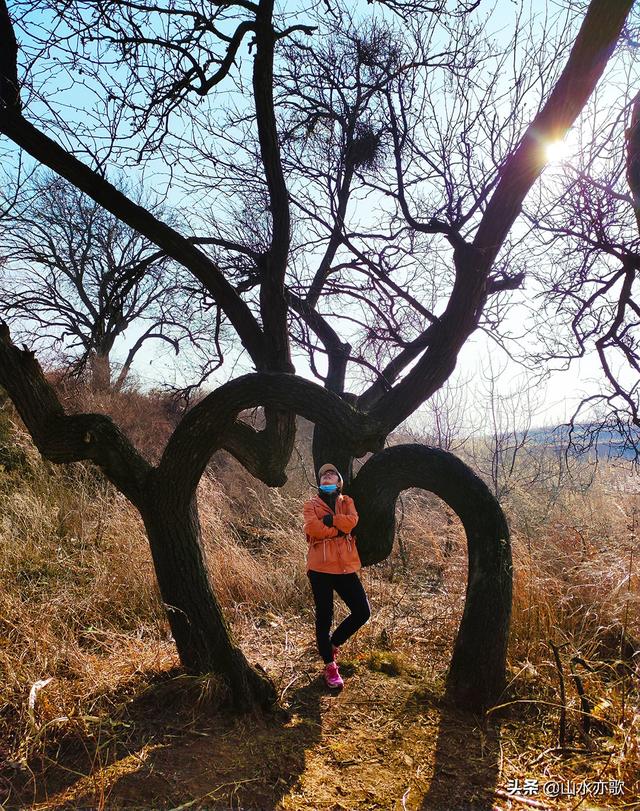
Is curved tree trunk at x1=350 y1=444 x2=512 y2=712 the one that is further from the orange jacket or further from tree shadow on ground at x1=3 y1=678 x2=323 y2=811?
tree shadow on ground at x1=3 y1=678 x2=323 y2=811

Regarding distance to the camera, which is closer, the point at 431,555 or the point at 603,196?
the point at 603,196

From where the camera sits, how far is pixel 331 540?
12.4ft

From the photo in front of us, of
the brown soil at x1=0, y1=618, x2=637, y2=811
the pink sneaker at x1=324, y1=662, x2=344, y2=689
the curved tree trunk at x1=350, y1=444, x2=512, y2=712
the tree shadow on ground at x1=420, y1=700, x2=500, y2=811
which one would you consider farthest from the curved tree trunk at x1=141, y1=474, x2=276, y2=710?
the curved tree trunk at x1=350, y1=444, x2=512, y2=712

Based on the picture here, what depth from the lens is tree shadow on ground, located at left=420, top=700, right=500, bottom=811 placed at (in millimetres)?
2660

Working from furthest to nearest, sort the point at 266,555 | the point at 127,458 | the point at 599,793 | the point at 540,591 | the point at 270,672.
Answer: the point at 266,555
the point at 540,591
the point at 270,672
the point at 127,458
the point at 599,793

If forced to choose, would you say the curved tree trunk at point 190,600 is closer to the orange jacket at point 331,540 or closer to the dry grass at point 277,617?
the dry grass at point 277,617

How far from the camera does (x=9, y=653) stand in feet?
11.3

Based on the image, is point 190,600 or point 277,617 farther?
point 277,617

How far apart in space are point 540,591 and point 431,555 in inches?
124

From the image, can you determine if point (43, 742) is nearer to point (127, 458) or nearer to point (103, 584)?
point (127, 458)

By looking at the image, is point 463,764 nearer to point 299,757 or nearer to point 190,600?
point 299,757

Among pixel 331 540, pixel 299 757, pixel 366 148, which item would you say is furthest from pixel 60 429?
pixel 366 148

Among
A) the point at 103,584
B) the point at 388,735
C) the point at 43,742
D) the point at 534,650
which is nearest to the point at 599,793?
the point at 388,735

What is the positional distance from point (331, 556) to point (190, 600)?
3.31 feet
